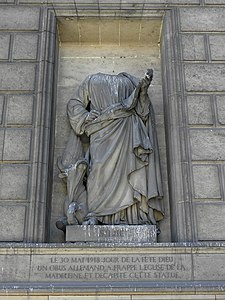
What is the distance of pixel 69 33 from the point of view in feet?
39.5

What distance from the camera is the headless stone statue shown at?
9961 millimetres

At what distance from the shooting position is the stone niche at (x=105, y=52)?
11.5 meters

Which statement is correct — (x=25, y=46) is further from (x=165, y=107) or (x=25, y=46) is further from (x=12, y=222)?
(x=12, y=222)

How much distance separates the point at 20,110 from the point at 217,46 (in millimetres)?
4293

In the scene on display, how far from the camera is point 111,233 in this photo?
9.58 metres

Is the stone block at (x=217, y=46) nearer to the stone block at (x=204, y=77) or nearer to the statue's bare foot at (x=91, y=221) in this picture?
the stone block at (x=204, y=77)

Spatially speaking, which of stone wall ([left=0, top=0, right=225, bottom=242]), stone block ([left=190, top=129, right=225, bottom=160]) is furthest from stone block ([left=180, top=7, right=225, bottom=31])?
stone block ([left=190, top=129, right=225, bottom=160])

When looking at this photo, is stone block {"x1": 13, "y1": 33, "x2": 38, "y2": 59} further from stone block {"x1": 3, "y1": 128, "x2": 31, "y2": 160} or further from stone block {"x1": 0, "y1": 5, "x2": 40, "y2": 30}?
stone block {"x1": 3, "y1": 128, "x2": 31, "y2": 160}

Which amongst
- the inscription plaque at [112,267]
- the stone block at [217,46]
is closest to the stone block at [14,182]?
the inscription plaque at [112,267]

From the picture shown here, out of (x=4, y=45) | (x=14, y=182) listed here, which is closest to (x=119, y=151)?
(x=14, y=182)

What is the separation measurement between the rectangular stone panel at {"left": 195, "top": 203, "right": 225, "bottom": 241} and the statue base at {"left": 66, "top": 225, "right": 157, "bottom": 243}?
0.83m

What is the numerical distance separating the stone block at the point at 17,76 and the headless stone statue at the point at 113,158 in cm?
98

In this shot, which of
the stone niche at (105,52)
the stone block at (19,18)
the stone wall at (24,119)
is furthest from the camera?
the stone niche at (105,52)

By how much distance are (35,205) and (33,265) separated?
1.16m
